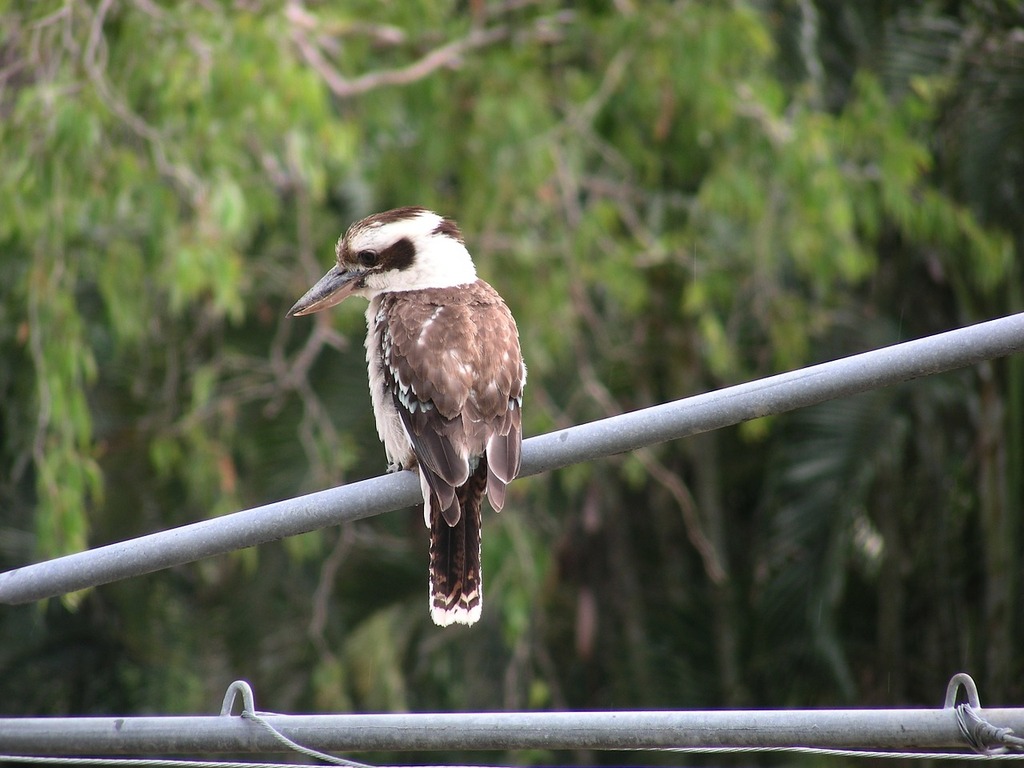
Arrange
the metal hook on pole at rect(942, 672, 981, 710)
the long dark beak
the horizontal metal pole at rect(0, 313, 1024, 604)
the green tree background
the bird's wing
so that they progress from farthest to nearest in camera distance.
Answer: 1. the green tree background
2. the long dark beak
3. the bird's wing
4. the horizontal metal pole at rect(0, 313, 1024, 604)
5. the metal hook on pole at rect(942, 672, 981, 710)

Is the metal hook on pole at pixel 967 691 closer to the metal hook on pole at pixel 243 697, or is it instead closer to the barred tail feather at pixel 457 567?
the metal hook on pole at pixel 243 697

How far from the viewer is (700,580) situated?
8.05 meters

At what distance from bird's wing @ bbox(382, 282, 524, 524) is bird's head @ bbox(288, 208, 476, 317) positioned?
201 millimetres

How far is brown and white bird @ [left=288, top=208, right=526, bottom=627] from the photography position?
3.35 meters

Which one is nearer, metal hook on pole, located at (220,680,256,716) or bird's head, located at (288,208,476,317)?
metal hook on pole, located at (220,680,256,716)

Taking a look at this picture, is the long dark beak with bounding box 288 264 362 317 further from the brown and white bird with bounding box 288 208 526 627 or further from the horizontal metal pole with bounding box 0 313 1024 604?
the horizontal metal pole with bounding box 0 313 1024 604

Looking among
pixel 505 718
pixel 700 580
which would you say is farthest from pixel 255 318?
pixel 505 718

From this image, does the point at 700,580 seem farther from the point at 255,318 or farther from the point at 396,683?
the point at 255,318

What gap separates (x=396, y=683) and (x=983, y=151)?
402 centimetres

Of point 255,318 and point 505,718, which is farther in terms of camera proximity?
point 255,318

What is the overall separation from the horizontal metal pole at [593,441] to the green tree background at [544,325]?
224 centimetres

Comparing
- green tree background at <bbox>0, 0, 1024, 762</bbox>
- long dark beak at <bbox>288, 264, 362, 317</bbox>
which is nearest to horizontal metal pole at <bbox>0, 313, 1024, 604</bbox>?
long dark beak at <bbox>288, 264, 362, 317</bbox>

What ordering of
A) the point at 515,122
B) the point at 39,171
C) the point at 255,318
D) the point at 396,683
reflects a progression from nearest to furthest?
the point at 39,171 → the point at 515,122 → the point at 396,683 → the point at 255,318

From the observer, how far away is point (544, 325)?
5805 mm
